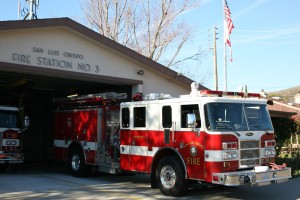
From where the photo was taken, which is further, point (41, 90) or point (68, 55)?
point (41, 90)

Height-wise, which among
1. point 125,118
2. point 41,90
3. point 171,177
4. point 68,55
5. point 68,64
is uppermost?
point 68,55

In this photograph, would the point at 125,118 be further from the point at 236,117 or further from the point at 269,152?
the point at 269,152

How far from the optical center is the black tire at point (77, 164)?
43.6ft

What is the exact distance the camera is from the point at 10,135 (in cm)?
1425

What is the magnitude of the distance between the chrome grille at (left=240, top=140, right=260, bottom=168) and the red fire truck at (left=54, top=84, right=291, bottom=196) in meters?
0.02

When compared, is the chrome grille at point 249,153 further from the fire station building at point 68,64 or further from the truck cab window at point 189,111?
the fire station building at point 68,64

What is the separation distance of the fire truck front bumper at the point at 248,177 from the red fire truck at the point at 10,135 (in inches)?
321

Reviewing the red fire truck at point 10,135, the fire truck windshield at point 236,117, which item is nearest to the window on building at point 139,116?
the fire truck windshield at point 236,117

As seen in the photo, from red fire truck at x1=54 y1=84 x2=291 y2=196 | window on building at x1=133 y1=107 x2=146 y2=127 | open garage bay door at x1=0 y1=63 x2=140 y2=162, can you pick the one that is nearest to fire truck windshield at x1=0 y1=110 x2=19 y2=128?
open garage bay door at x1=0 y1=63 x2=140 y2=162

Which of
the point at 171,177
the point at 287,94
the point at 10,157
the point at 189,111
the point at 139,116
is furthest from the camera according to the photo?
the point at 287,94

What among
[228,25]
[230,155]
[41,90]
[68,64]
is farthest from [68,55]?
[228,25]

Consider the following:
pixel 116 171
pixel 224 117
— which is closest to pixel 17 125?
pixel 116 171

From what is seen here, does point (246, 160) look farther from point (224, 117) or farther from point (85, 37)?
point (85, 37)

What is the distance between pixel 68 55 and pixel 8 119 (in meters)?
3.33
